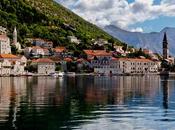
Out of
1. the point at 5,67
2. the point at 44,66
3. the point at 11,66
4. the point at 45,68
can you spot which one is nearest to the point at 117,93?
the point at 11,66

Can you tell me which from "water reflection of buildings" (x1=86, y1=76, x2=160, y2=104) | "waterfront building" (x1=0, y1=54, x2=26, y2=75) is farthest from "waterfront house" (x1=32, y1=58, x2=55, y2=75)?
"water reflection of buildings" (x1=86, y1=76, x2=160, y2=104)

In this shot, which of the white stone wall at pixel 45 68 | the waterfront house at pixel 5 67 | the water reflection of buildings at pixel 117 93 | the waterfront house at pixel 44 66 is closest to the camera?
the water reflection of buildings at pixel 117 93

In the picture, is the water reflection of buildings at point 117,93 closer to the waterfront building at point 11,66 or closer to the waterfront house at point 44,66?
the waterfront building at point 11,66

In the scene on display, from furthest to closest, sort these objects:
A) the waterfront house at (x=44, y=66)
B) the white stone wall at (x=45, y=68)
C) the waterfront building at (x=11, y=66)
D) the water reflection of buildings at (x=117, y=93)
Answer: the waterfront house at (x=44, y=66) → the white stone wall at (x=45, y=68) → the waterfront building at (x=11, y=66) → the water reflection of buildings at (x=117, y=93)

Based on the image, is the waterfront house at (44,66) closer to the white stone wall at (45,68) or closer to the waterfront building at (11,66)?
the white stone wall at (45,68)

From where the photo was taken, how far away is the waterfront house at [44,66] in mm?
192000

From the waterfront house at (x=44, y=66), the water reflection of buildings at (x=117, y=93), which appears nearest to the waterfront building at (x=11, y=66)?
the waterfront house at (x=44, y=66)

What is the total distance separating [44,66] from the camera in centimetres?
19312

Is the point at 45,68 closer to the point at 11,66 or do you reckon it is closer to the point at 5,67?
the point at 11,66

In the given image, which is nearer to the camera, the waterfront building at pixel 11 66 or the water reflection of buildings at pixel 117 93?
the water reflection of buildings at pixel 117 93

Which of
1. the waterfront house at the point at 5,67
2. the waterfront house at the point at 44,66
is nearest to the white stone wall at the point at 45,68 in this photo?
the waterfront house at the point at 44,66

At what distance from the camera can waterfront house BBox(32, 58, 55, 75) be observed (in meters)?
192

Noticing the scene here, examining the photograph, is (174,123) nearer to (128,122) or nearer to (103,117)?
(128,122)

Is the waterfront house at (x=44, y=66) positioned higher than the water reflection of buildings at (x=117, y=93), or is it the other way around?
the waterfront house at (x=44, y=66)
